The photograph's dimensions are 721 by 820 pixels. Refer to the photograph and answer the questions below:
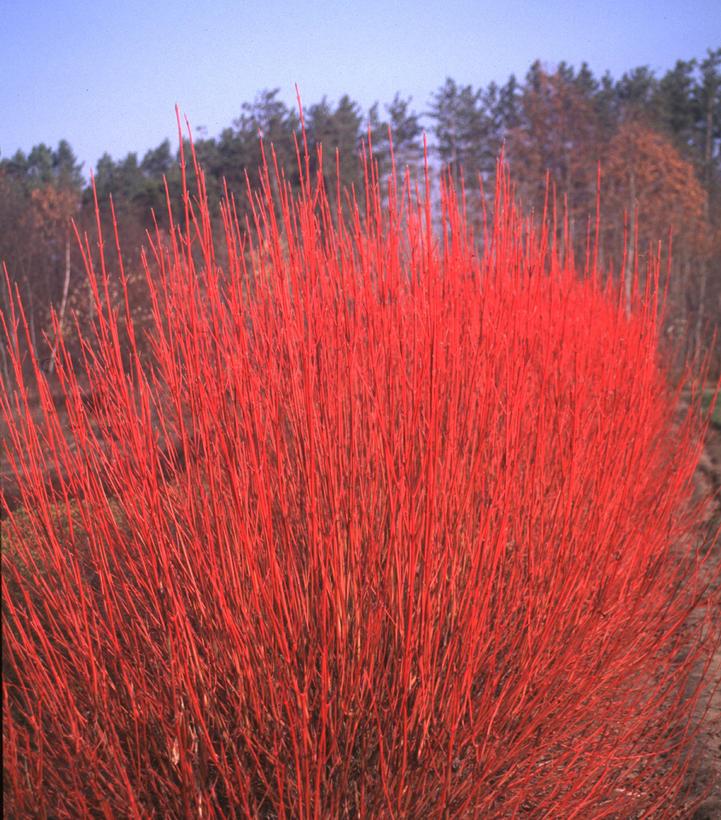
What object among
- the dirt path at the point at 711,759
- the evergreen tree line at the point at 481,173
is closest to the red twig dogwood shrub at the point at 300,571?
the dirt path at the point at 711,759

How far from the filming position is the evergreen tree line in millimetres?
12984

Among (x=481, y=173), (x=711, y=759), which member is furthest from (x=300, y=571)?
(x=481, y=173)

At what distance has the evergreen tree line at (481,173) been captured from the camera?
1298 cm

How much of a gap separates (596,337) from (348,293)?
2378 mm

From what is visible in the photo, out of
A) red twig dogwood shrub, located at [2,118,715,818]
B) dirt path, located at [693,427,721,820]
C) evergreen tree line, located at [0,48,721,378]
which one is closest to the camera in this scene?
red twig dogwood shrub, located at [2,118,715,818]

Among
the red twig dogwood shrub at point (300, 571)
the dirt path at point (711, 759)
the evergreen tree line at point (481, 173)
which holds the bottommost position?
the dirt path at point (711, 759)

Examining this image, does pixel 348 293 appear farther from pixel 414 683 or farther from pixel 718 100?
pixel 718 100

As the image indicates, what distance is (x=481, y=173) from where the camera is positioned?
1343 cm

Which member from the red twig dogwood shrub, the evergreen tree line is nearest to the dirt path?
the red twig dogwood shrub

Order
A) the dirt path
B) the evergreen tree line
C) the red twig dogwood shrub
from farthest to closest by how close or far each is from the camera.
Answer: the evergreen tree line, the dirt path, the red twig dogwood shrub

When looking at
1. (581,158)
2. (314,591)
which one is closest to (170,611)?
(314,591)

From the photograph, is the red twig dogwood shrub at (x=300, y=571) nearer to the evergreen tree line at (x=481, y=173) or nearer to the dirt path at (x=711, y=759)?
the dirt path at (x=711, y=759)

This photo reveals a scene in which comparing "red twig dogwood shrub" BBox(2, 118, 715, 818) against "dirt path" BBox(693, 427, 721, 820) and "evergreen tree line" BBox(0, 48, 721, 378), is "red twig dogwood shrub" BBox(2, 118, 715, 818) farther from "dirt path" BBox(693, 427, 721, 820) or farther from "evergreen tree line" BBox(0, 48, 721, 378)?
"evergreen tree line" BBox(0, 48, 721, 378)

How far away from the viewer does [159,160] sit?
67.8ft
